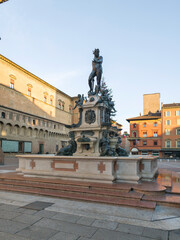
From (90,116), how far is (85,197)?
19.2 feet

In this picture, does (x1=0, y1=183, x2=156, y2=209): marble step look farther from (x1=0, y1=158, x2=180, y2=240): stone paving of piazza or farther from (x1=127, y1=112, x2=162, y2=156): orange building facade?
(x1=127, y1=112, x2=162, y2=156): orange building facade

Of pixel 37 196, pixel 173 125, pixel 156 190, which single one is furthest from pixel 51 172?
pixel 173 125

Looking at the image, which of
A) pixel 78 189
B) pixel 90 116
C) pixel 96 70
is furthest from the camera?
pixel 96 70

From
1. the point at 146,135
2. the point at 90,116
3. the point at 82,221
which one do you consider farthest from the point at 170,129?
the point at 82,221

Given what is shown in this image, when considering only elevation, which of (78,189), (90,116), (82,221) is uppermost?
(90,116)

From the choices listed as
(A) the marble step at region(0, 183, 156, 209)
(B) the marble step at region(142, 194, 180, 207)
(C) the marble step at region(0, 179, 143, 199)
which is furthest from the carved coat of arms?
(B) the marble step at region(142, 194, 180, 207)

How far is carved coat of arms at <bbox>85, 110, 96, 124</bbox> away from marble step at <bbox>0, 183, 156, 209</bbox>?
5.12m

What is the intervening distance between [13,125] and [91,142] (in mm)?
32064

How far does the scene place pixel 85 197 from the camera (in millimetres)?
7102

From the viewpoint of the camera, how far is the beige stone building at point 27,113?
1510 inches

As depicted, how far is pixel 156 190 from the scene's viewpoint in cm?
716

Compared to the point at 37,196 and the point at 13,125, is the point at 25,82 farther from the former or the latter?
the point at 37,196

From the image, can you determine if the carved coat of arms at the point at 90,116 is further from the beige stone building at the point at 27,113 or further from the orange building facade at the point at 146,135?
the orange building facade at the point at 146,135

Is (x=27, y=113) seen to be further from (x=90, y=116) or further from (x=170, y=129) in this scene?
(x=170, y=129)
